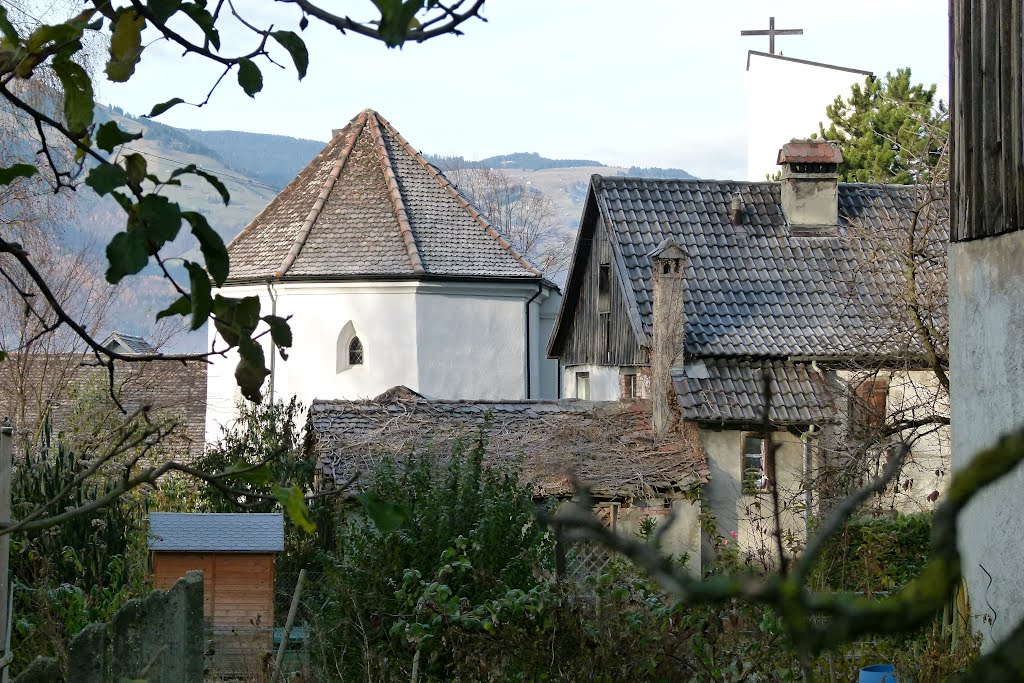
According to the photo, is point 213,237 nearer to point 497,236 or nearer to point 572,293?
point 572,293

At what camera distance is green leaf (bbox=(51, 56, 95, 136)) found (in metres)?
2.37

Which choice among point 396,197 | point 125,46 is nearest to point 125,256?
point 125,46

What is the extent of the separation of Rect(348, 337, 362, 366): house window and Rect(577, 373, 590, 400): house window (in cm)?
538

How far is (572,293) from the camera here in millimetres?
27734

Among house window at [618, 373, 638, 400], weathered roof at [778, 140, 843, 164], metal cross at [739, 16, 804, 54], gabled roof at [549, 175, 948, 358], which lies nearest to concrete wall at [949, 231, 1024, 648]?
gabled roof at [549, 175, 948, 358]

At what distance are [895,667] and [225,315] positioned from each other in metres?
6.43

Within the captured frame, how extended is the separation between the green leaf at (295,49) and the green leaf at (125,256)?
53 cm

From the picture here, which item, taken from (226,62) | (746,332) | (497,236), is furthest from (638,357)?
(226,62)

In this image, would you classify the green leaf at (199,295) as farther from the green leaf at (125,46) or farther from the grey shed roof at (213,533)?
the grey shed roof at (213,533)

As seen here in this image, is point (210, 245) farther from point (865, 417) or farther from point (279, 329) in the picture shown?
point (865, 417)

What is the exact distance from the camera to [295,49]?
2293mm

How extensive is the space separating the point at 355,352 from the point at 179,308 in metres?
26.8

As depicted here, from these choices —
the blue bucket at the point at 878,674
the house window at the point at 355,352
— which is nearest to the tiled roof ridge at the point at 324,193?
the house window at the point at 355,352

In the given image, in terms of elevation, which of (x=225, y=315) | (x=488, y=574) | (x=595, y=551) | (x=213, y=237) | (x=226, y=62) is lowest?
(x=595, y=551)
